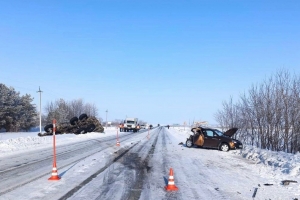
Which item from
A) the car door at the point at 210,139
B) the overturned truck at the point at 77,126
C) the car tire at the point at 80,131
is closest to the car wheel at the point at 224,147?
the car door at the point at 210,139

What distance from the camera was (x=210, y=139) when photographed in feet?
78.0

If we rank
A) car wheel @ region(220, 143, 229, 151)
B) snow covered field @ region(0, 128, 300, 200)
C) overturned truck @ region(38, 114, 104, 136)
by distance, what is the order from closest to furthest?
snow covered field @ region(0, 128, 300, 200) → car wheel @ region(220, 143, 229, 151) → overturned truck @ region(38, 114, 104, 136)

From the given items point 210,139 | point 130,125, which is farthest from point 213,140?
point 130,125

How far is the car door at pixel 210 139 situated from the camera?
23483mm

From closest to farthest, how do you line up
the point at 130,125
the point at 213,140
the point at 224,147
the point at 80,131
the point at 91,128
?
the point at 224,147
the point at 213,140
the point at 80,131
the point at 91,128
the point at 130,125

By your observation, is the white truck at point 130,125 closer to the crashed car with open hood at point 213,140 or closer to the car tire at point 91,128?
the car tire at point 91,128

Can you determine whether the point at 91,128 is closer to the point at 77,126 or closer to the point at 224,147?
the point at 77,126

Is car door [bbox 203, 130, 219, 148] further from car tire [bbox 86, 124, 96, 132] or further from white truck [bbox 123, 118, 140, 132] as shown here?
white truck [bbox 123, 118, 140, 132]

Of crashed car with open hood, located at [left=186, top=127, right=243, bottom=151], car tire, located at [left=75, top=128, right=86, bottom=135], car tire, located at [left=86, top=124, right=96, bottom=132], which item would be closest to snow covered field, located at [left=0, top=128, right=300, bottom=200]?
crashed car with open hood, located at [left=186, top=127, right=243, bottom=151]

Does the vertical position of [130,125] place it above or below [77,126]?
below

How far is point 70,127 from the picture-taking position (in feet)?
147

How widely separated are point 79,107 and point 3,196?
342ft

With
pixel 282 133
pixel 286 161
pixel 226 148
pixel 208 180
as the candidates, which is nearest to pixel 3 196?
pixel 208 180

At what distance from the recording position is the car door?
23483 mm
